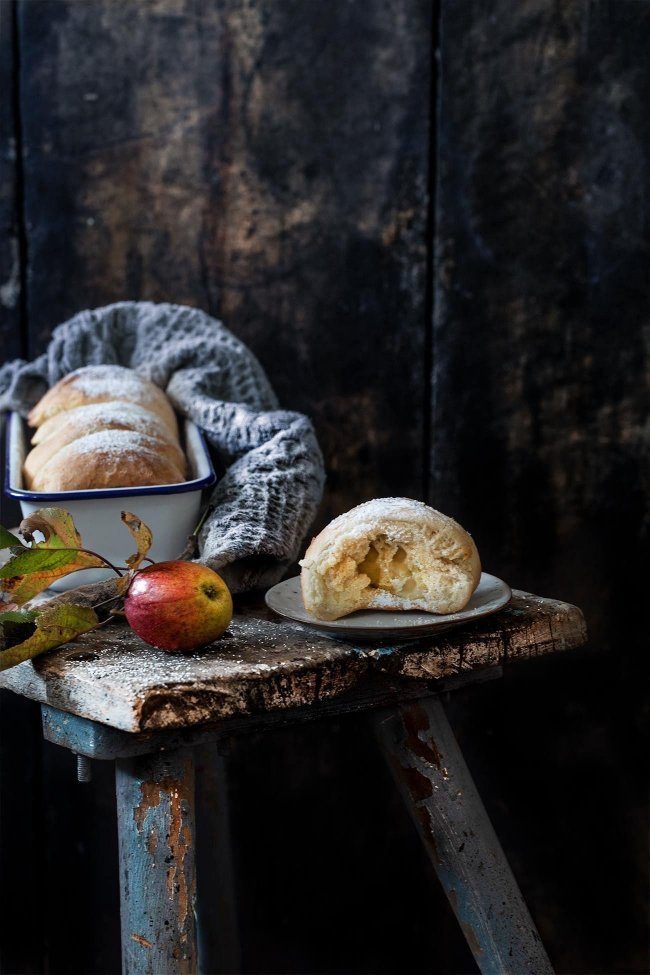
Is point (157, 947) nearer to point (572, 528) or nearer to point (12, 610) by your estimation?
point (12, 610)

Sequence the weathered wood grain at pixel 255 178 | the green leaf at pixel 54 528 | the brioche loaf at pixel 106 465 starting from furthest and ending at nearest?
the weathered wood grain at pixel 255 178 → the brioche loaf at pixel 106 465 → the green leaf at pixel 54 528

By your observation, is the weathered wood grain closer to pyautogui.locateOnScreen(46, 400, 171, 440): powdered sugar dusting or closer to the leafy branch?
pyautogui.locateOnScreen(46, 400, 171, 440): powdered sugar dusting

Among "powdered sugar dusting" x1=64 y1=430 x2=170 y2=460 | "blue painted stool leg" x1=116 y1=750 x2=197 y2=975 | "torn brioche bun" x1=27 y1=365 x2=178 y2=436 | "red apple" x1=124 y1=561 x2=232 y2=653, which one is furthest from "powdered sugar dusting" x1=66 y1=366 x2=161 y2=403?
"blue painted stool leg" x1=116 y1=750 x2=197 y2=975

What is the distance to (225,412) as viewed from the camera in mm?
1162

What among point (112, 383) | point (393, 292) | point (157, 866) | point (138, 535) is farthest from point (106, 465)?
point (393, 292)

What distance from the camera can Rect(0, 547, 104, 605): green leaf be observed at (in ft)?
2.70

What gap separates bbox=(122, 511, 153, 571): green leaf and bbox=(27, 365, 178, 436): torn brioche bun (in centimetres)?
29

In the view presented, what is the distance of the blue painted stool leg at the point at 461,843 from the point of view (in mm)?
939

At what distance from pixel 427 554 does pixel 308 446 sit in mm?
281

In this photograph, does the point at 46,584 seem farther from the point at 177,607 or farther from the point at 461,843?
the point at 461,843

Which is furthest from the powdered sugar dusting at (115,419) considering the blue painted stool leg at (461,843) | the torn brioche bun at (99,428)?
the blue painted stool leg at (461,843)

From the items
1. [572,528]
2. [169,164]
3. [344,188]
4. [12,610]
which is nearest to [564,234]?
[344,188]

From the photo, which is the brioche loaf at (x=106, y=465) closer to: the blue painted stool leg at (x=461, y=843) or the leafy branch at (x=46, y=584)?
the leafy branch at (x=46, y=584)

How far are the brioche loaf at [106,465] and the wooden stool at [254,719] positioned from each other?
0.53 ft
